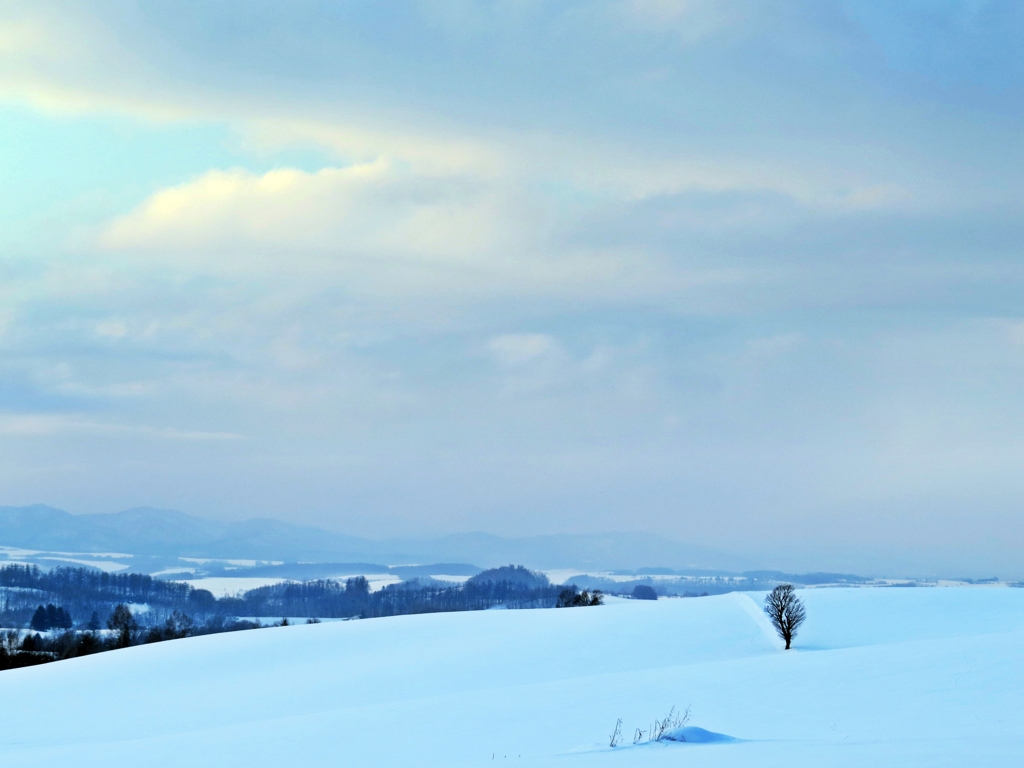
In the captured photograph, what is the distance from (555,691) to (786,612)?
19.4m

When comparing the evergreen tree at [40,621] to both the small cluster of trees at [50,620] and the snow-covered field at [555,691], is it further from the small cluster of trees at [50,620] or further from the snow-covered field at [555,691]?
the snow-covered field at [555,691]

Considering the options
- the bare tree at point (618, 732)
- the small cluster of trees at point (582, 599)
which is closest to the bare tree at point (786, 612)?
the bare tree at point (618, 732)

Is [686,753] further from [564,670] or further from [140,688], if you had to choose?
[140,688]

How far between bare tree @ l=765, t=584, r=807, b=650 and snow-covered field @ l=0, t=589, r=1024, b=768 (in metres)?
0.94

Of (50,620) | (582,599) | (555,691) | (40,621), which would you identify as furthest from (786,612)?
(40,621)

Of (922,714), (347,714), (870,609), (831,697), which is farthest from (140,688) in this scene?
(870,609)

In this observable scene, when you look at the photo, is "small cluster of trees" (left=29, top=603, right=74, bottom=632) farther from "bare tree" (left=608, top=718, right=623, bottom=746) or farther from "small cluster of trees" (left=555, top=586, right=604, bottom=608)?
"bare tree" (left=608, top=718, right=623, bottom=746)

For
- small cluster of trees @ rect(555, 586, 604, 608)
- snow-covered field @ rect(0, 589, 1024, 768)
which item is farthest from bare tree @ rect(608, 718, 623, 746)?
small cluster of trees @ rect(555, 586, 604, 608)

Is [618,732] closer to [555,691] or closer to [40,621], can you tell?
[555,691]

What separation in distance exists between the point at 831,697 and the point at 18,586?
687 feet

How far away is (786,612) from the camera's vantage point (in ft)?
141

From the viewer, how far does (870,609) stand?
174ft

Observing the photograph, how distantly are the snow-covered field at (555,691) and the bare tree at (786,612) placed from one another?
945mm

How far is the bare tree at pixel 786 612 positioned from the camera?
42594 millimetres
